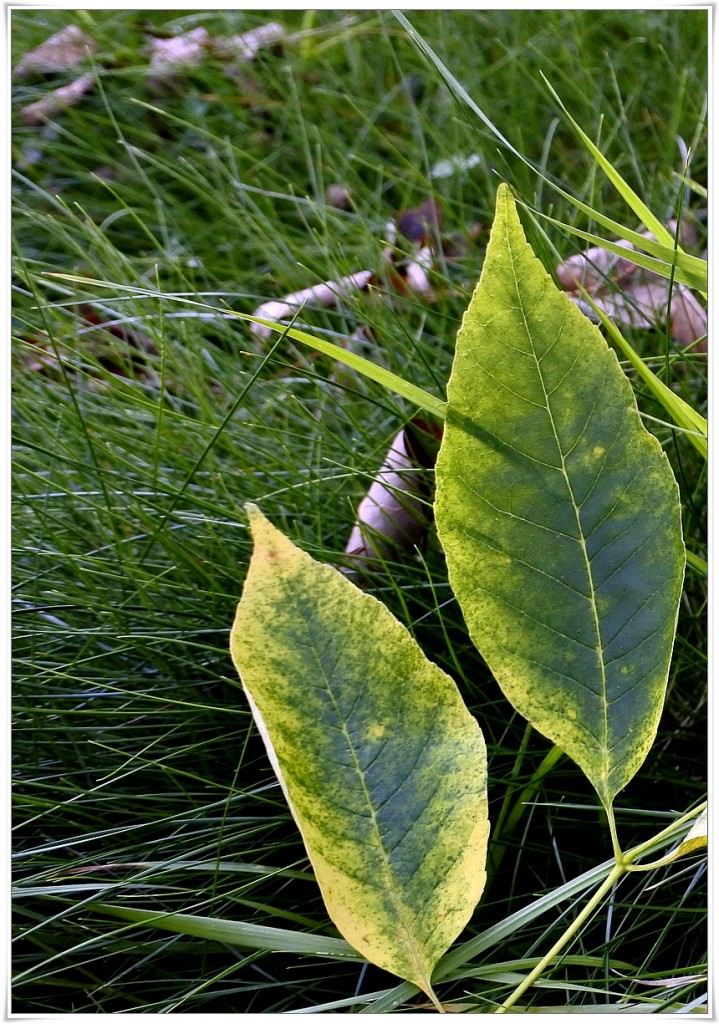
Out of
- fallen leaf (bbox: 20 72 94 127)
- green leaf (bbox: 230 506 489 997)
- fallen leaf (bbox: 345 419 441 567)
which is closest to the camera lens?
green leaf (bbox: 230 506 489 997)

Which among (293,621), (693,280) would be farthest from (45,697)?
(693,280)

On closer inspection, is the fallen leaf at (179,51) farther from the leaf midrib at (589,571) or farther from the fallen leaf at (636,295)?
the leaf midrib at (589,571)

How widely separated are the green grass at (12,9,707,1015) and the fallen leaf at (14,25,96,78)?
0.13 meters

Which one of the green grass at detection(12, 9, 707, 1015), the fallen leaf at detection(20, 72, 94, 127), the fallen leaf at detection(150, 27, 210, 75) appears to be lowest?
the green grass at detection(12, 9, 707, 1015)

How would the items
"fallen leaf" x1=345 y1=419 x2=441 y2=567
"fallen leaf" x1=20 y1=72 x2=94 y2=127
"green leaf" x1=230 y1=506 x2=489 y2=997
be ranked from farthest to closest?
1. "fallen leaf" x1=20 y1=72 x2=94 y2=127
2. "fallen leaf" x1=345 y1=419 x2=441 y2=567
3. "green leaf" x1=230 y1=506 x2=489 y2=997

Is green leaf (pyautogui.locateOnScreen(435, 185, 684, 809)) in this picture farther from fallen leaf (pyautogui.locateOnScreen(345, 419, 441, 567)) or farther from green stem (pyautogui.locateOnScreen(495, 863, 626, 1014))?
fallen leaf (pyautogui.locateOnScreen(345, 419, 441, 567))

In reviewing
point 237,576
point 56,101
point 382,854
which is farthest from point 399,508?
point 56,101

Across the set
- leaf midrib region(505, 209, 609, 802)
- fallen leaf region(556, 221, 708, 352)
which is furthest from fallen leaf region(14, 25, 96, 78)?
leaf midrib region(505, 209, 609, 802)

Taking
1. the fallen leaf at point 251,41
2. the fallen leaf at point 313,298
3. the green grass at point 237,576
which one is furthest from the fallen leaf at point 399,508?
the fallen leaf at point 251,41

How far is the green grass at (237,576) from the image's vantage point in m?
0.32

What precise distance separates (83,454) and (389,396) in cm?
16

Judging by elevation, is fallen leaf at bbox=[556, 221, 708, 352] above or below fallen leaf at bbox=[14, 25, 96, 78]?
below

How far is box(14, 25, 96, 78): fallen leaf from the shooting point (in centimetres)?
81

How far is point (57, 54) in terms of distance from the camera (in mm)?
818
